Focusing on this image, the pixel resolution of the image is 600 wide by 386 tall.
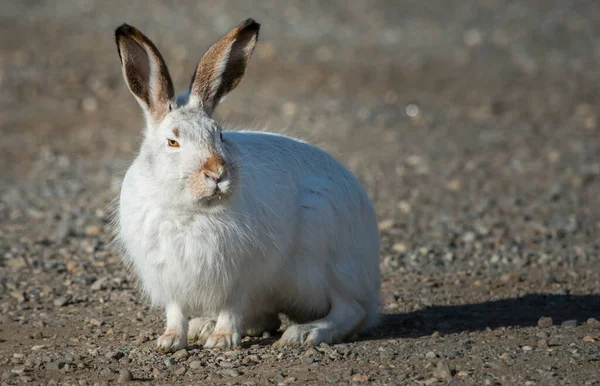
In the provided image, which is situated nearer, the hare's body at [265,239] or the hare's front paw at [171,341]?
the hare's body at [265,239]

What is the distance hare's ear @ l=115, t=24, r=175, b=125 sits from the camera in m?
4.99

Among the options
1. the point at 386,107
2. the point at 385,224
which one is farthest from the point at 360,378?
the point at 386,107

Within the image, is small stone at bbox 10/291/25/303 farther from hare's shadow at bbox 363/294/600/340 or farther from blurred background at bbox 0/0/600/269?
hare's shadow at bbox 363/294/600/340

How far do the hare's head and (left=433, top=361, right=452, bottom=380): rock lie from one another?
1.39 m

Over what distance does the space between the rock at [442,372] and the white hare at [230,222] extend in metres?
0.82

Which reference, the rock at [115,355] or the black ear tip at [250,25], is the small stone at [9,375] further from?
the black ear tip at [250,25]

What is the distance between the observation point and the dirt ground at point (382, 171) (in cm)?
Answer: 512

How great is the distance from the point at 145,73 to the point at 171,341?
1478 mm

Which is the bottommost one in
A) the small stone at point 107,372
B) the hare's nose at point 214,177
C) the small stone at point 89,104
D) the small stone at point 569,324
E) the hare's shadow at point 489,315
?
the hare's shadow at point 489,315

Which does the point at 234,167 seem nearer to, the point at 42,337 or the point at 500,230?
the point at 42,337

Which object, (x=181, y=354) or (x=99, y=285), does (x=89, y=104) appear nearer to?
(x=99, y=285)

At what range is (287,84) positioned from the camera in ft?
49.7

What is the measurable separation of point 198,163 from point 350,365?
4.35 ft

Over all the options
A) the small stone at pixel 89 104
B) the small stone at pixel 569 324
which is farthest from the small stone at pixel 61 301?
the small stone at pixel 89 104
